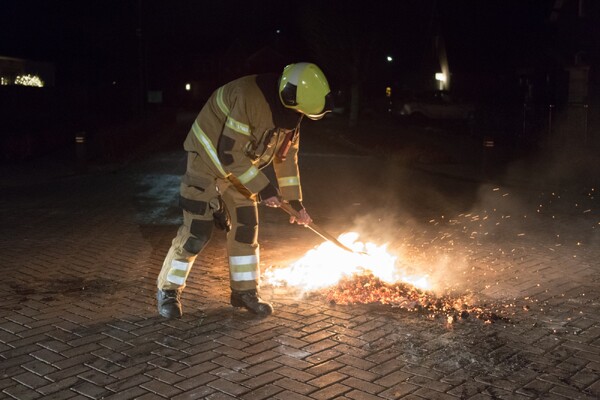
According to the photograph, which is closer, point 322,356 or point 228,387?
point 228,387

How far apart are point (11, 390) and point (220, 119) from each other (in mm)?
2411

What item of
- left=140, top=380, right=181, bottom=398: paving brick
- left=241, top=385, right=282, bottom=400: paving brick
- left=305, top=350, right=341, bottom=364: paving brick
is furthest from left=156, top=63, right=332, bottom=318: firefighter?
left=241, top=385, right=282, bottom=400: paving brick

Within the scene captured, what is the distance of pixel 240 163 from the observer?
5262mm

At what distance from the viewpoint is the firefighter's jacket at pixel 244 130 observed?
17.2ft

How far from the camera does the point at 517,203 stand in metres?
12.0

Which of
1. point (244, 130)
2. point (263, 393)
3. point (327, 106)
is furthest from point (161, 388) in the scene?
point (327, 106)

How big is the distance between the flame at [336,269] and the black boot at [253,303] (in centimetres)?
77

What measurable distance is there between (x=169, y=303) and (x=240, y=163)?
4.22ft

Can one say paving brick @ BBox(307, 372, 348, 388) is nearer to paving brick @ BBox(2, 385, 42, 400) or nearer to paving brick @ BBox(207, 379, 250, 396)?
paving brick @ BBox(207, 379, 250, 396)

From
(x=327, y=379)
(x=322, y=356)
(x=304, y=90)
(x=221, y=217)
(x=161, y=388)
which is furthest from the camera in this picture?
(x=221, y=217)

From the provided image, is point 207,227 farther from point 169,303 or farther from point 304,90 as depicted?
point 304,90

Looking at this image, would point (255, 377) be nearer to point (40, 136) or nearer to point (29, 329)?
point (29, 329)

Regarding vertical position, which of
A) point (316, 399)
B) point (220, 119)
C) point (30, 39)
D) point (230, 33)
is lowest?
point (316, 399)

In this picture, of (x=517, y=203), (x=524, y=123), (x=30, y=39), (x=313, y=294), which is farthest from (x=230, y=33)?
(x=313, y=294)
